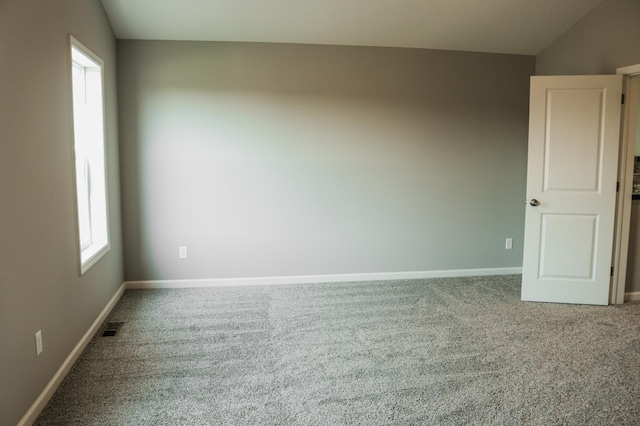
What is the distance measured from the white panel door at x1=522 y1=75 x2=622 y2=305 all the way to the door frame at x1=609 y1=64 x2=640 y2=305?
9cm

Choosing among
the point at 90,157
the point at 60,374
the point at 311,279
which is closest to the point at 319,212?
the point at 311,279

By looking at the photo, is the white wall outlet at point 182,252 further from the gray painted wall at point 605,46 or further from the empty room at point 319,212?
the gray painted wall at point 605,46

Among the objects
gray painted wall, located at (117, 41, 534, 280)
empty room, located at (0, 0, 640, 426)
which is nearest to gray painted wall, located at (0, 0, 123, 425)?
empty room, located at (0, 0, 640, 426)

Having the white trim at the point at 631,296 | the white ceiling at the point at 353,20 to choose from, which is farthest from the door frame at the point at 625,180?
the white ceiling at the point at 353,20

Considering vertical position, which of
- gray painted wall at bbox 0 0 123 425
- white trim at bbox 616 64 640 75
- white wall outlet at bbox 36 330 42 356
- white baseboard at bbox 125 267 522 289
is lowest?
white baseboard at bbox 125 267 522 289

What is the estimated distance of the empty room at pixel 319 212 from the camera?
7.61ft

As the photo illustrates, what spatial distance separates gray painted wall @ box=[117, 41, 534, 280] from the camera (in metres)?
4.15

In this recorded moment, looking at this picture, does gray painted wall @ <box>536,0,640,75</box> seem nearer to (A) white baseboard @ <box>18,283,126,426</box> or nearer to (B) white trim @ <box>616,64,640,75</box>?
(B) white trim @ <box>616,64,640,75</box>

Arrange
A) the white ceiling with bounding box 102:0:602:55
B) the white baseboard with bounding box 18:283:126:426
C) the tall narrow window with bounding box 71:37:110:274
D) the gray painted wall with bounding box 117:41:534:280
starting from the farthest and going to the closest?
the gray painted wall with bounding box 117:41:534:280 → the white ceiling with bounding box 102:0:602:55 → the tall narrow window with bounding box 71:37:110:274 → the white baseboard with bounding box 18:283:126:426

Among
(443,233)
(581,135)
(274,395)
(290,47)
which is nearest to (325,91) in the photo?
(290,47)

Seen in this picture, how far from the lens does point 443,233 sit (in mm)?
4684

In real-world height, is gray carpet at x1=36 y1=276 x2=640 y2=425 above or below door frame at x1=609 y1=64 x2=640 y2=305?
below

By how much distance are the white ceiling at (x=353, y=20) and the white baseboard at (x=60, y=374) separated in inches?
94.2

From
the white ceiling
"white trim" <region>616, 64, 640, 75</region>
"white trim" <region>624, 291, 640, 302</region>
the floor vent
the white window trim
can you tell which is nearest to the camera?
the white window trim
